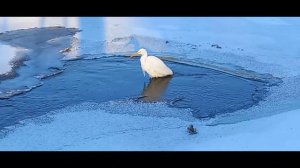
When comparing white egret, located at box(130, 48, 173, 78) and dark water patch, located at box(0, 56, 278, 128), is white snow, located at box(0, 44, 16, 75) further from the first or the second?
white egret, located at box(130, 48, 173, 78)

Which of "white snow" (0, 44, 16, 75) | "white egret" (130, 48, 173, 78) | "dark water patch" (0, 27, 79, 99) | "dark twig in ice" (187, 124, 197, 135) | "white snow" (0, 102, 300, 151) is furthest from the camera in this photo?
"white snow" (0, 44, 16, 75)

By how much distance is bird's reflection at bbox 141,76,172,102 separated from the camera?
4230mm

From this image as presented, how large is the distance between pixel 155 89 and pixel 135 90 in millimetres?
214

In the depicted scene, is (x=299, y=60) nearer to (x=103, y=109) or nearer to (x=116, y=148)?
(x=103, y=109)

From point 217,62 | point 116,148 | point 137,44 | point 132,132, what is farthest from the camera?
point 137,44

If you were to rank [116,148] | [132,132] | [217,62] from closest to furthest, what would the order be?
1. [116,148]
2. [132,132]
3. [217,62]

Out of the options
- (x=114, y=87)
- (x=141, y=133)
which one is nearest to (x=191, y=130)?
(x=141, y=133)

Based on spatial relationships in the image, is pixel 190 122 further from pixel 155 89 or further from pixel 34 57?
pixel 34 57

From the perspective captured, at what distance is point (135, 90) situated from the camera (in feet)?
14.6

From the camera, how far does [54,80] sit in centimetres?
465

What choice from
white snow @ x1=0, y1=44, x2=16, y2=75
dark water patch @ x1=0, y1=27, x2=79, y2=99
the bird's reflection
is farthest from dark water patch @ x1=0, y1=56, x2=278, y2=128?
white snow @ x1=0, y1=44, x2=16, y2=75
